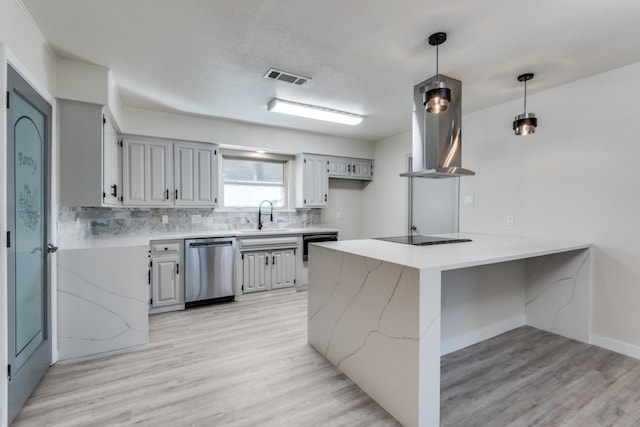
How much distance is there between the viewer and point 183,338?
A: 289 cm

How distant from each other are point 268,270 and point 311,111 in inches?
91.6

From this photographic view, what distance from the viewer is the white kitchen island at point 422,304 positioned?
1.65 meters

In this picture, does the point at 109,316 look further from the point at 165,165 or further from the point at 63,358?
the point at 165,165

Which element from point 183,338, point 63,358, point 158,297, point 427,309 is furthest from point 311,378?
point 158,297

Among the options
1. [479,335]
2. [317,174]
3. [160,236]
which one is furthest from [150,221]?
[479,335]

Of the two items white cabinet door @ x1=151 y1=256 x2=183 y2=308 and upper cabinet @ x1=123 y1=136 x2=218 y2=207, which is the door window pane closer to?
white cabinet door @ x1=151 y1=256 x2=183 y2=308

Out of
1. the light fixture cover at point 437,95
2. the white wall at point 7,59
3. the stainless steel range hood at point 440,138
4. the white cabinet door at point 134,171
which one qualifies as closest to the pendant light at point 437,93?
the light fixture cover at point 437,95

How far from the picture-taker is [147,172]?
3.79 m

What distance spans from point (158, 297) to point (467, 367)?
3.34 meters

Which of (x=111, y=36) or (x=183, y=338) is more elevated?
(x=111, y=36)

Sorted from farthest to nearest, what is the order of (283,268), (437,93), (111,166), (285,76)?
(283,268), (111,166), (285,76), (437,93)

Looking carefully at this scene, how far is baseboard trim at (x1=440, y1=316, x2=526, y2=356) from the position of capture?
8.58ft


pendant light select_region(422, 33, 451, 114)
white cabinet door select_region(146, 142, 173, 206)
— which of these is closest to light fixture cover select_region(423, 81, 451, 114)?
pendant light select_region(422, 33, 451, 114)

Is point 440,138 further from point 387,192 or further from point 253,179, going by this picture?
point 253,179
